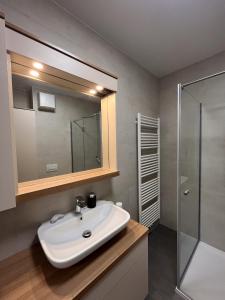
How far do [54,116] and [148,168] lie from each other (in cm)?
132

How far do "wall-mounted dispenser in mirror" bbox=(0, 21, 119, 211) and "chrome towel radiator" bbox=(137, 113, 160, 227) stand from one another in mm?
501

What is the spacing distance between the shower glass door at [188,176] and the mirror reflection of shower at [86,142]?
783 millimetres

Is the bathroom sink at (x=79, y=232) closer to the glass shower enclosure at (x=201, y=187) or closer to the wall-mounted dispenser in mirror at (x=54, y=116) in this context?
the wall-mounted dispenser in mirror at (x=54, y=116)

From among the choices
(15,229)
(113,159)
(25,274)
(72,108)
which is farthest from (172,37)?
(25,274)

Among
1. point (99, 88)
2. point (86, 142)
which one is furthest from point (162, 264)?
point (99, 88)

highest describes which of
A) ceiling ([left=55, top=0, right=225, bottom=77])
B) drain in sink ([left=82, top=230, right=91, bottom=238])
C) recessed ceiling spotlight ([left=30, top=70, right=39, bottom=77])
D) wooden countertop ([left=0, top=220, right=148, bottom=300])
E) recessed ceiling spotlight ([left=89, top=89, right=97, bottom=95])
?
ceiling ([left=55, top=0, right=225, bottom=77])

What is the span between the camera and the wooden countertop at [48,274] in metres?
0.70

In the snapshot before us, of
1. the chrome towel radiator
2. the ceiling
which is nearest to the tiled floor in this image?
the chrome towel radiator

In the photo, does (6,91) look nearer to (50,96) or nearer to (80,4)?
(50,96)

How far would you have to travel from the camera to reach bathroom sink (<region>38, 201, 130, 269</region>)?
792 mm

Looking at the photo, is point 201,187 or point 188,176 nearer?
point 188,176

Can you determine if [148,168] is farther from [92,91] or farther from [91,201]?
[92,91]

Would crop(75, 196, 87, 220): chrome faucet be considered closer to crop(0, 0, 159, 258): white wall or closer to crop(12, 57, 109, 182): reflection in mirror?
crop(0, 0, 159, 258): white wall

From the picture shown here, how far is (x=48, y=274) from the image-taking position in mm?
794
